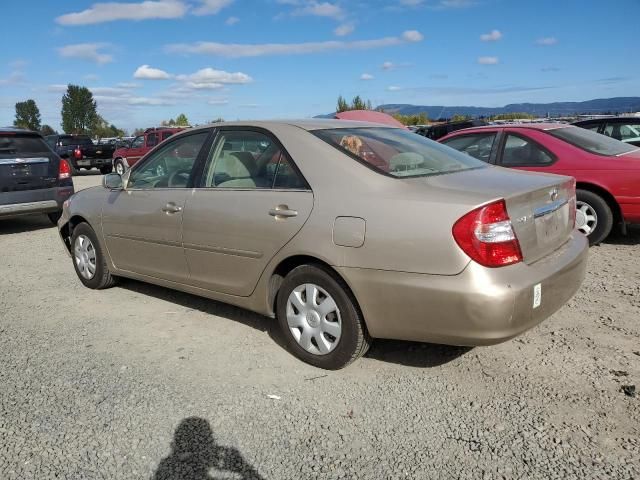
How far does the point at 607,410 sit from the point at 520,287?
811 millimetres

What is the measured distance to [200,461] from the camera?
2664mm

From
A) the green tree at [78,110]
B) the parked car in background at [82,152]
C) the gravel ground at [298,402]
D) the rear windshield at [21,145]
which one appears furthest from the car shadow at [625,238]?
the green tree at [78,110]

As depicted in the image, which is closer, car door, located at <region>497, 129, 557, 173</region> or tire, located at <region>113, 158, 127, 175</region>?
car door, located at <region>497, 129, 557, 173</region>

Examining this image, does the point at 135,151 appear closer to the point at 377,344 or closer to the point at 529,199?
the point at 377,344

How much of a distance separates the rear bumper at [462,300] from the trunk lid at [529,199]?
0.39ft

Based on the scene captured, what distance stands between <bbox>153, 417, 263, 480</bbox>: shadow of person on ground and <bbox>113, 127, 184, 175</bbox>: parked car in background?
1768 centimetres

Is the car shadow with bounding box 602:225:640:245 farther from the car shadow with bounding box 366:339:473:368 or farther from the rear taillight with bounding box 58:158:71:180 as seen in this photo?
the rear taillight with bounding box 58:158:71:180

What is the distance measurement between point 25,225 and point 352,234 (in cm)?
860

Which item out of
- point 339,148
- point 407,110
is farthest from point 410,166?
point 407,110

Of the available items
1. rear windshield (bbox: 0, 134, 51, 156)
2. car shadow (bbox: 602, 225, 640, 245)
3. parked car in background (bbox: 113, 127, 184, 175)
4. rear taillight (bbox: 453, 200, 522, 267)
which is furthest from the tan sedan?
parked car in background (bbox: 113, 127, 184, 175)

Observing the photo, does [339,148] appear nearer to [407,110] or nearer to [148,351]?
[148,351]

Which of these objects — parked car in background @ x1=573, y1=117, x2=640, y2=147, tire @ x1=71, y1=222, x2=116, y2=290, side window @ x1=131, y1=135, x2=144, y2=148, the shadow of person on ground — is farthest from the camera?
side window @ x1=131, y1=135, x2=144, y2=148

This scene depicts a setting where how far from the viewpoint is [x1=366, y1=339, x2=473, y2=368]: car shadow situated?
12.0ft

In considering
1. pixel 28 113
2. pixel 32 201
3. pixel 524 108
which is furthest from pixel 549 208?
pixel 28 113
